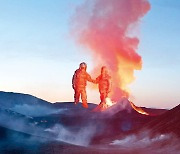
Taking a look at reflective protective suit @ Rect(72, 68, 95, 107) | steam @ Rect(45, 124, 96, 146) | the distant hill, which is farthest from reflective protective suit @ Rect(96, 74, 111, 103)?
the distant hill

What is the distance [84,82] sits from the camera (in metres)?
90.2

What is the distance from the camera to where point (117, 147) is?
57.9 metres

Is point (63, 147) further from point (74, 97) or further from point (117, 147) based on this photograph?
point (74, 97)

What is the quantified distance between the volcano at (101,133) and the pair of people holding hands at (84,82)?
4.95 m

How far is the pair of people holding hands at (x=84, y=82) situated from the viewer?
291ft

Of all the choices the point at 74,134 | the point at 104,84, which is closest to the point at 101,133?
the point at 74,134

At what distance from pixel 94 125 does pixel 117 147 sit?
1152 inches

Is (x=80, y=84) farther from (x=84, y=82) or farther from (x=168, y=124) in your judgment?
(x=168, y=124)

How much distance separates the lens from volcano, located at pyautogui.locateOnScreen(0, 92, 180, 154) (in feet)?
183

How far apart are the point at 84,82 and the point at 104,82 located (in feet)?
14.3

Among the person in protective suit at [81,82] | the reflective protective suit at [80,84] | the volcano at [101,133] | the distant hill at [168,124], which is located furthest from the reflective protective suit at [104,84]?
the distant hill at [168,124]

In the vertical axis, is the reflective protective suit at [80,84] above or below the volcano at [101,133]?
above

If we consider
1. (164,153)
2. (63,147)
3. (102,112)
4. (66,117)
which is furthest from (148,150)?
(66,117)

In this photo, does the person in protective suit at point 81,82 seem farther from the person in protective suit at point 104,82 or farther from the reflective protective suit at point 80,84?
the person in protective suit at point 104,82
